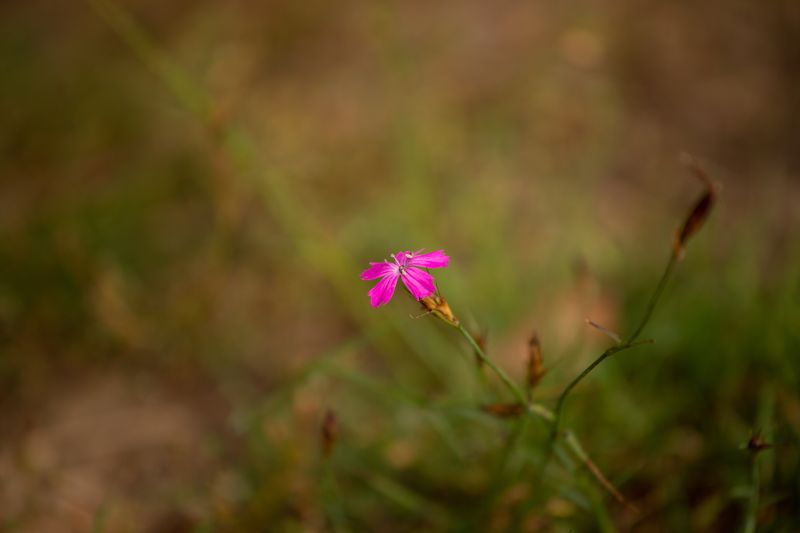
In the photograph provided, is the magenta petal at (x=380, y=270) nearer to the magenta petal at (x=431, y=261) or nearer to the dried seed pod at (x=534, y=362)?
the magenta petal at (x=431, y=261)

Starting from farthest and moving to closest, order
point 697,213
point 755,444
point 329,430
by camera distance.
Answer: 1. point 329,430
2. point 755,444
3. point 697,213

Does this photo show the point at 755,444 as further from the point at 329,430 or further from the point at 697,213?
the point at 329,430

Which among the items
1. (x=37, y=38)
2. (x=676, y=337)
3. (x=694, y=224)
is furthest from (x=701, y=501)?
(x=37, y=38)

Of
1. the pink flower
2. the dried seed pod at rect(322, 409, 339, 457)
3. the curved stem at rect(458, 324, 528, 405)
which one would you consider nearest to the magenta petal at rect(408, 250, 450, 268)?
the pink flower

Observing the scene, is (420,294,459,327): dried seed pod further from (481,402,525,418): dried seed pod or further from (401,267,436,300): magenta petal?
(481,402,525,418): dried seed pod

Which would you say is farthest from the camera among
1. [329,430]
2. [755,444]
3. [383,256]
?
[383,256]

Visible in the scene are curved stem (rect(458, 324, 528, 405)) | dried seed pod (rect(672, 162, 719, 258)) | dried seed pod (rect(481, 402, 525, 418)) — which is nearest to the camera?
dried seed pod (rect(672, 162, 719, 258))

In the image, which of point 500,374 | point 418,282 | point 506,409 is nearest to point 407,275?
point 418,282
